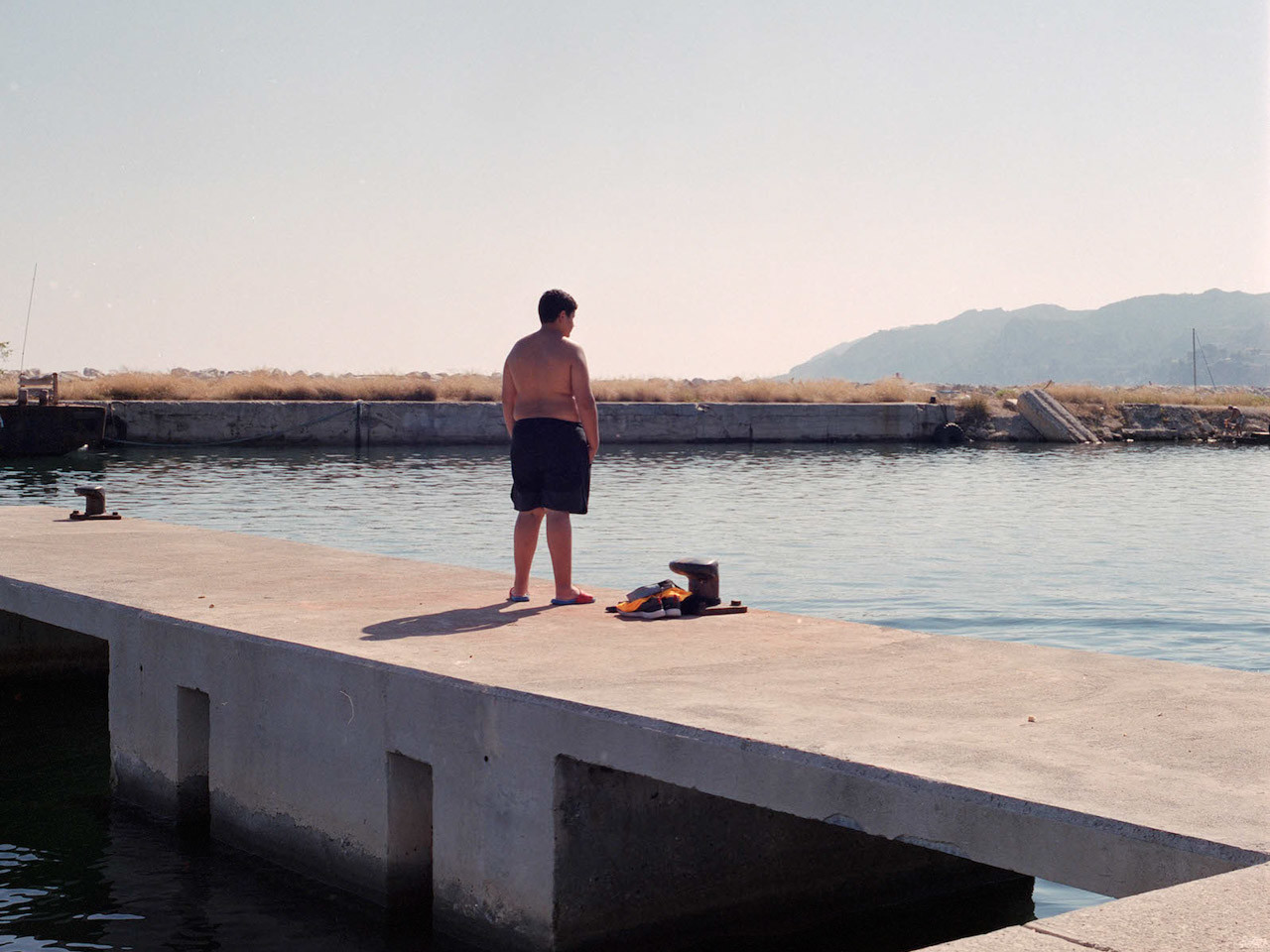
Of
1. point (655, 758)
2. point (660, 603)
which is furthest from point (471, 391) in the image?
point (655, 758)

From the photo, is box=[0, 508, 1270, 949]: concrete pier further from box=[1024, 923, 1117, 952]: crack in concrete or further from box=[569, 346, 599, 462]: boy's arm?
box=[569, 346, 599, 462]: boy's arm

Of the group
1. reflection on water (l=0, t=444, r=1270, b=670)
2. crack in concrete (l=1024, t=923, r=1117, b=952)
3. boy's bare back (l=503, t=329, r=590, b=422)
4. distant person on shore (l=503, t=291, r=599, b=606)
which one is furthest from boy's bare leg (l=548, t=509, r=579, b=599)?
reflection on water (l=0, t=444, r=1270, b=670)

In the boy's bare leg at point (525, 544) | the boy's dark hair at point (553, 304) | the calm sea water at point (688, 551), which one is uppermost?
the boy's dark hair at point (553, 304)

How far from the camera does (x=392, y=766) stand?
532 centimetres

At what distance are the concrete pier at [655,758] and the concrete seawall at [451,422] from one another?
133 ft

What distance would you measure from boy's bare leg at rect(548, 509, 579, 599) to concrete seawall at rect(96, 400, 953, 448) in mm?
40434

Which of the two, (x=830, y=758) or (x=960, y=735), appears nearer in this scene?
(x=830, y=758)

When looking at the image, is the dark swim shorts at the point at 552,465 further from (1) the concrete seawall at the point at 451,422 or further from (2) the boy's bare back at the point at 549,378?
(1) the concrete seawall at the point at 451,422

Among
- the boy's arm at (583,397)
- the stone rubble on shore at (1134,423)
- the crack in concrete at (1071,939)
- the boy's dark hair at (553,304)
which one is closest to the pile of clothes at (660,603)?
the boy's arm at (583,397)

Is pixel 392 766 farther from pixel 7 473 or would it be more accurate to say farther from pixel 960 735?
pixel 7 473

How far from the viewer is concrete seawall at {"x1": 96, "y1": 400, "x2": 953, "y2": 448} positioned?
4612cm

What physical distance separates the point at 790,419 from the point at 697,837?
160 ft

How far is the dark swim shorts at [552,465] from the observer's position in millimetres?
7391

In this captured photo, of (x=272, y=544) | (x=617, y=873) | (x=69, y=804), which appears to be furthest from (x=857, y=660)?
(x=272, y=544)
